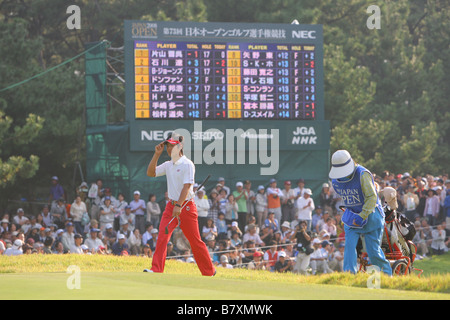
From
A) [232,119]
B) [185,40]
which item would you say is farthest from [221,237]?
[185,40]

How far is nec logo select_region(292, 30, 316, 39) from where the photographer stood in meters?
23.9

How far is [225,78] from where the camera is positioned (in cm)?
2314

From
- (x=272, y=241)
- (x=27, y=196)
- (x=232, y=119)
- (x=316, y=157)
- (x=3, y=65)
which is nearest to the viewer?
(x=272, y=241)

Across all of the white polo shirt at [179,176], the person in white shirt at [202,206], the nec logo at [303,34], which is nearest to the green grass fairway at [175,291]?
the white polo shirt at [179,176]

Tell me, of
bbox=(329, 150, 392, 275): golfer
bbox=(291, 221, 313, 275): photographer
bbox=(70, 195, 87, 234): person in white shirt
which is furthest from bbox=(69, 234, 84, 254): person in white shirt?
bbox=(329, 150, 392, 275): golfer

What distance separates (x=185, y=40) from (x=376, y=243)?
13103 mm

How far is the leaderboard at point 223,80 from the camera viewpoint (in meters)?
22.7

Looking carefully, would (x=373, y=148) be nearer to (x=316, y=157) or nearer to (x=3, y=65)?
(x=316, y=157)

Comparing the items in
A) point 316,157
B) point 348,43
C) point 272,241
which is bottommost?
point 272,241

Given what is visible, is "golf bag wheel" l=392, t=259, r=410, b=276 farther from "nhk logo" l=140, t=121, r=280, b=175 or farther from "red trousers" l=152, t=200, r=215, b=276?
"nhk logo" l=140, t=121, r=280, b=175

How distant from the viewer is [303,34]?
2394 centimetres

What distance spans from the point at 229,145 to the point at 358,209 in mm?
13176

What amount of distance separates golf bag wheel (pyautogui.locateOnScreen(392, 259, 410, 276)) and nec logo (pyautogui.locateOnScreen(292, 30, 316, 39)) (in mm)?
13440

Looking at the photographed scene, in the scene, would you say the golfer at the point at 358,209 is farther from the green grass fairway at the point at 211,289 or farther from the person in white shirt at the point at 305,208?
the person in white shirt at the point at 305,208
